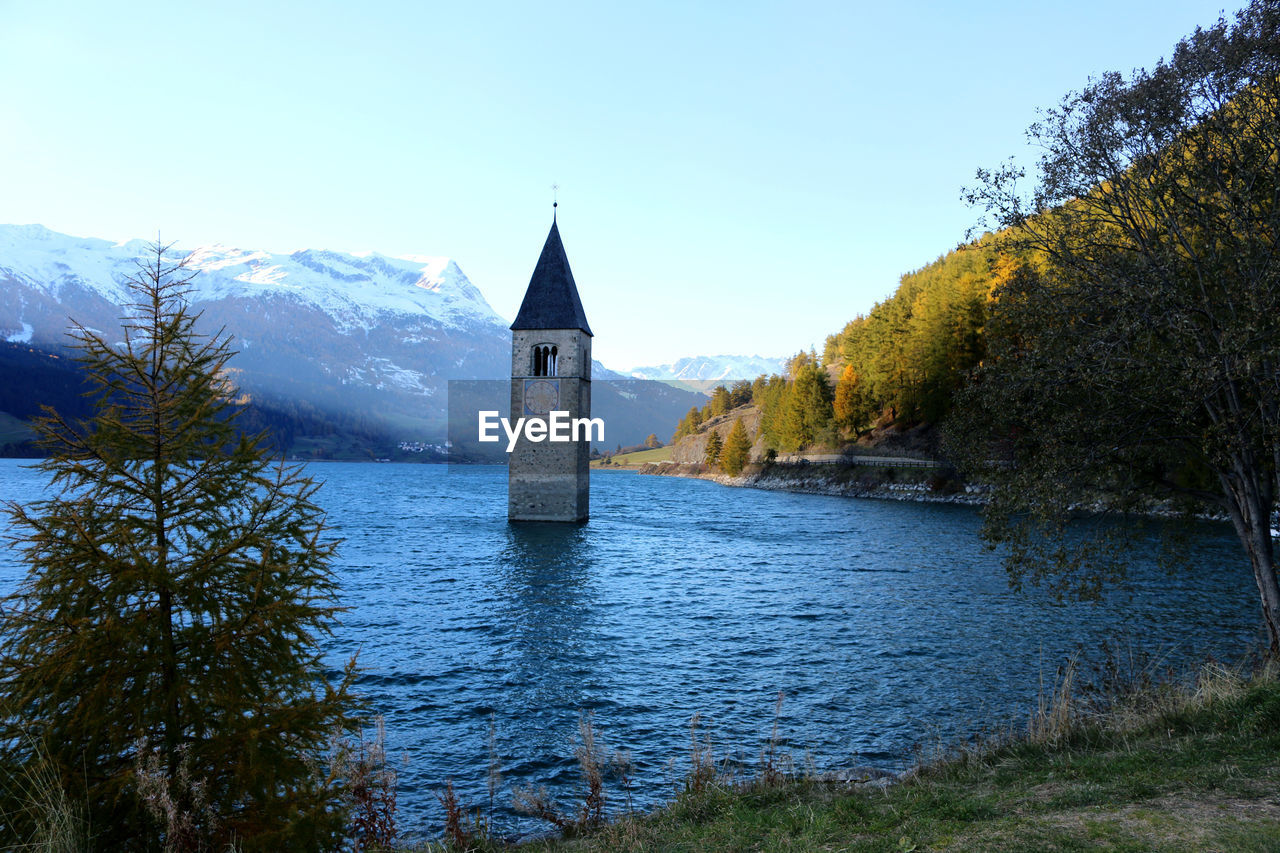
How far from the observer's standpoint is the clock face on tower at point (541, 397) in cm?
5625

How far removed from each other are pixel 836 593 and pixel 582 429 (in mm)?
30076

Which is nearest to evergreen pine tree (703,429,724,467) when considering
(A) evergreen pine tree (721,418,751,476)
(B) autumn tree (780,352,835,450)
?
(A) evergreen pine tree (721,418,751,476)

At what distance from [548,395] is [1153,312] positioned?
148 ft

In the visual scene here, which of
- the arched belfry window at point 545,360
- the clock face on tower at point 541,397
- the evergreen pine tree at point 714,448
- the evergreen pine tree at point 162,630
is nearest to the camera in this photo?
the evergreen pine tree at point 162,630

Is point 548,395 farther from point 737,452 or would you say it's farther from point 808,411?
point 737,452

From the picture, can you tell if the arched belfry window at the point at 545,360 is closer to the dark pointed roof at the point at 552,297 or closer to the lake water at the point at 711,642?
the dark pointed roof at the point at 552,297

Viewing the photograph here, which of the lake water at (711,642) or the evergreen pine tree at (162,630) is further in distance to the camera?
the lake water at (711,642)

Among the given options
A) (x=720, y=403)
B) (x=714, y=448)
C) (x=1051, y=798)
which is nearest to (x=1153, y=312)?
(x=1051, y=798)

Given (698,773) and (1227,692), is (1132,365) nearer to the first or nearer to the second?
(1227,692)

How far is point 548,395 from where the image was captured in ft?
185

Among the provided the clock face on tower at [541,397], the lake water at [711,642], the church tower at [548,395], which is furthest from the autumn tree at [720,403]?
the lake water at [711,642]

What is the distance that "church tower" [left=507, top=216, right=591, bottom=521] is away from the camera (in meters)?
56.1

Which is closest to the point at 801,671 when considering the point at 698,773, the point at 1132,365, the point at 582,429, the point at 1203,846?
the point at 698,773

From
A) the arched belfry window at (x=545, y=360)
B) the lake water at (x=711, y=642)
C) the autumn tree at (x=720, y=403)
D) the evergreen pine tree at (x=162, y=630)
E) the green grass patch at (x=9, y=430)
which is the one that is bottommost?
the lake water at (x=711, y=642)
